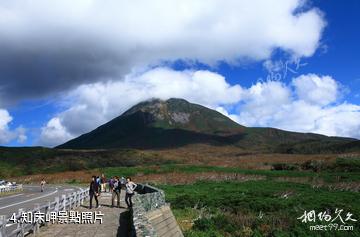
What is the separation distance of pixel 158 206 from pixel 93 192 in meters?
5.18

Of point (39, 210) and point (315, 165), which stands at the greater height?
point (315, 165)

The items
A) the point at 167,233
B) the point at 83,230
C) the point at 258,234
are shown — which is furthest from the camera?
the point at 258,234

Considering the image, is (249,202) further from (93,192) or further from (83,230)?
(83,230)

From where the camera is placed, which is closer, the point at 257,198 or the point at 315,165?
the point at 257,198

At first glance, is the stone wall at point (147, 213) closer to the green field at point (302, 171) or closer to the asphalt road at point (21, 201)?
the asphalt road at point (21, 201)

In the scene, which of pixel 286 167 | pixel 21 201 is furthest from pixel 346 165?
pixel 21 201

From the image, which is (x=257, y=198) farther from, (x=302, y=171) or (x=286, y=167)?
(x=286, y=167)

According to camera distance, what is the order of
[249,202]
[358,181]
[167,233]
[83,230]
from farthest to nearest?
[358,181] < [249,202] < [167,233] < [83,230]

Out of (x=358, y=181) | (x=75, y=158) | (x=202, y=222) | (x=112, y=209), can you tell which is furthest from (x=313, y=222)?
(x=75, y=158)

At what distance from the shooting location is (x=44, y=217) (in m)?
21.8

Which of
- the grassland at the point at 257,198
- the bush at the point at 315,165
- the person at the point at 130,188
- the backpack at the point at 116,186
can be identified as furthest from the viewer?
the bush at the point at 315,165

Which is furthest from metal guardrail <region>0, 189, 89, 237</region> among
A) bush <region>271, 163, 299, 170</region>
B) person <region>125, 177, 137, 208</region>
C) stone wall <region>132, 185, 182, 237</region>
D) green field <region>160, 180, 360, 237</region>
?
bush <region>271, 163, 299, 170</region>

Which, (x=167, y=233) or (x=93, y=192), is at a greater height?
(x=93, y=192)

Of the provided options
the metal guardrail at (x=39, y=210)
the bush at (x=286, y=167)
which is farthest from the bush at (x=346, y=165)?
the metal guardrail at (x=39, y=210)
